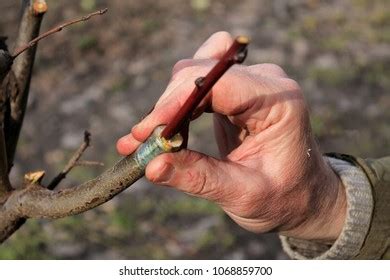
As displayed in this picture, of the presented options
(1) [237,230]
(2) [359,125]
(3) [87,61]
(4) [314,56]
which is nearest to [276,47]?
(4) [314,56]

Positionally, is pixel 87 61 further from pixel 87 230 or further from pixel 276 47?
pixel 87 230

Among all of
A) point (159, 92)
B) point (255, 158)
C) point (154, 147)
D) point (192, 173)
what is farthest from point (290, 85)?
point (159, 92)

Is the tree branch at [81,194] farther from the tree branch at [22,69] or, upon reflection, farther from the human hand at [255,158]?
the tree branch at [22,69]

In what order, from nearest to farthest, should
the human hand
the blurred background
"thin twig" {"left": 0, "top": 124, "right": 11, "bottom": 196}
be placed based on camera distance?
the human hand
"thin twig" {"left": 0, "top": 124, "right": 11, "bottom": 196}
the blurred background

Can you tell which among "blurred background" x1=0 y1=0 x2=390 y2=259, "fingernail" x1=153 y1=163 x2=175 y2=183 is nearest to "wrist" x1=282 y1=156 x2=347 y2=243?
"fingernail" x1=153 y1=163 x2=175 y2=183

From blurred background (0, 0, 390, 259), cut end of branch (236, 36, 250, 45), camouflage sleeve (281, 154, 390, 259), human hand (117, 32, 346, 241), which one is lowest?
blurred background (0, 0, 390, 259)

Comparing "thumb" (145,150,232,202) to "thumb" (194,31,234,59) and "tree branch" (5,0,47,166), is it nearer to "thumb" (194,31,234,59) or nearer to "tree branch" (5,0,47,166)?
"thumb" (194,31,234,59)
